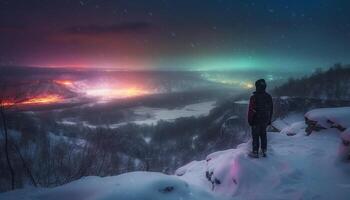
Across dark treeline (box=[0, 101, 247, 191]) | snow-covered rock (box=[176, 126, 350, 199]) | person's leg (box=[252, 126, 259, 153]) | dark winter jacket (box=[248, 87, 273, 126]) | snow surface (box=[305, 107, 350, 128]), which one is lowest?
dark treeline (box=[0, 101, 247, 191])

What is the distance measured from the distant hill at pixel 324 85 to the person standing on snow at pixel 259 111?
300ft

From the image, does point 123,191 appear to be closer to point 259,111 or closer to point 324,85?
point 259,111

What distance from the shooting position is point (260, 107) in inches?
410

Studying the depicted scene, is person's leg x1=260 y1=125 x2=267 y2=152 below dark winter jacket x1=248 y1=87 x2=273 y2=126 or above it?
below

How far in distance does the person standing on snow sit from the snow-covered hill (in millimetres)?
820

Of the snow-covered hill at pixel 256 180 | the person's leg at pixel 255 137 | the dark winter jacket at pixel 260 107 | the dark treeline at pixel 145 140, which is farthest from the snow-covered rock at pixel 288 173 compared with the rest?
the dark treeline at pixel 145 140

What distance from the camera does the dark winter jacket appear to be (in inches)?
409

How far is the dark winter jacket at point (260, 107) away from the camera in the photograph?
10.4 m

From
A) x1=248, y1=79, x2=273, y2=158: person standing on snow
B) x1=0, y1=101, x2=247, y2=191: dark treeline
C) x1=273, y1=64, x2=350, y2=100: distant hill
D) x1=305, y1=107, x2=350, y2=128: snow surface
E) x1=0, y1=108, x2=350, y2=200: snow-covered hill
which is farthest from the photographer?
x1=273, y1=64, x2=350, y2=100: distant hill

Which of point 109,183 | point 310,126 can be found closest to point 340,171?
point 310,126

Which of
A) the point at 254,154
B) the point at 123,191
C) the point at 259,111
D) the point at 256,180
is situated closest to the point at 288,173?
the point at 256,180

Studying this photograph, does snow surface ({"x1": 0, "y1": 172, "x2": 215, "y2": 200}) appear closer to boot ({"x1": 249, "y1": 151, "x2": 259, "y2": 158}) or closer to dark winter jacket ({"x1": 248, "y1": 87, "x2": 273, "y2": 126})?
boot ({"x1": 249, "y1": 151, "x2": 259, "y2": 158})

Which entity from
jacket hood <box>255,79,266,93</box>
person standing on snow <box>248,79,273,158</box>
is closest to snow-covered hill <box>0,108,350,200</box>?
person standing on snow <box>248,79,273,158</box>

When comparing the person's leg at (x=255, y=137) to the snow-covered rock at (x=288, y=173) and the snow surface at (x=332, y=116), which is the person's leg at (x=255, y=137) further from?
the snow surface at (x=332, y=116)
